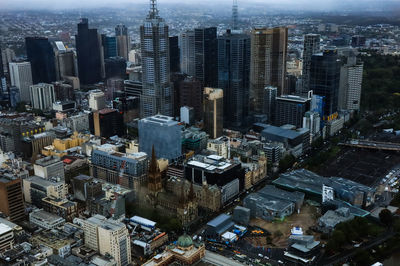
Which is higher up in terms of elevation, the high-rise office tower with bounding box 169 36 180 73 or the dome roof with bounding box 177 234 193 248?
the high-rise office tower with bounding box 169 36 180 73

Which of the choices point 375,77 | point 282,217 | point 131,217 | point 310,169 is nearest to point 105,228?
point 131,217

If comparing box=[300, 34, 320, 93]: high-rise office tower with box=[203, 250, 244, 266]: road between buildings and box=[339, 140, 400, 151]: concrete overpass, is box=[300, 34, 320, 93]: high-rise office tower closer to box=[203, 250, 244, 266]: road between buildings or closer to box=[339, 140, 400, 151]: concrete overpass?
box=[339, 140, 400, 151]: concrete overpass

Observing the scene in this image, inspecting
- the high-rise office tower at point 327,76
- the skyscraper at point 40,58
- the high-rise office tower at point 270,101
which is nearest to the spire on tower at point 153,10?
the high-rise office tower at point 270,101

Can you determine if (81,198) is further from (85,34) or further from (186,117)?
(85,34)

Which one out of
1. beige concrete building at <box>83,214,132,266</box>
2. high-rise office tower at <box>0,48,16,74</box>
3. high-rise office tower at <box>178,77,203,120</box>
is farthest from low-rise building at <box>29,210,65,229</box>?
high-rise office tower at <box>0,48,16,74</box>

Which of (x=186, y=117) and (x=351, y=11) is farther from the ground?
(x=351, y=11)
